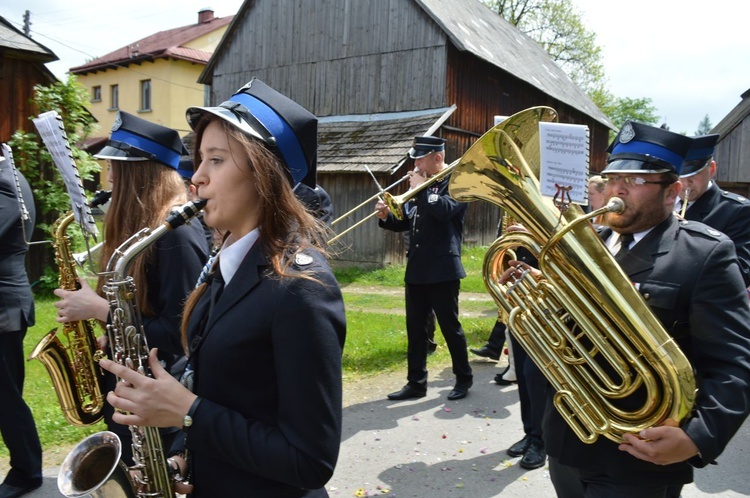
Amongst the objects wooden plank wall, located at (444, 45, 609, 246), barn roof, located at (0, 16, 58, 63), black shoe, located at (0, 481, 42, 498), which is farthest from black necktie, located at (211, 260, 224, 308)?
wooden plank wall, located at (444, 45, 609, 246)

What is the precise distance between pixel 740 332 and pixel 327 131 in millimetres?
16212

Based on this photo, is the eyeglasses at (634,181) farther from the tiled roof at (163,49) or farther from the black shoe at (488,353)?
the tiled roof at (163,49)

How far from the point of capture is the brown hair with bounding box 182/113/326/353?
5.62 ft

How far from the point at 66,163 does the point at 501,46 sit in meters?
19.7

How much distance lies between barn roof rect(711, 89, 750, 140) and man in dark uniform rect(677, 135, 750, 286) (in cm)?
991

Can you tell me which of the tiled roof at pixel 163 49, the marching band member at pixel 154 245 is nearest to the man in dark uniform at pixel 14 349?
the marching band member at pixel 154 245

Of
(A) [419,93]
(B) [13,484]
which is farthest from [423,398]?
(A) [419,93]

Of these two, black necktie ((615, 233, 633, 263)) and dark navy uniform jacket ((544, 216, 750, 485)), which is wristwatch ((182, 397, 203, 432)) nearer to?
dark navy uniform jacket ((544, 216, 750, 485))

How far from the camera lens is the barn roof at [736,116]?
40.7 feet

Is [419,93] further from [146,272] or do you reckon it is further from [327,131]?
[146,272]

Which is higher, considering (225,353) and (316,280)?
(316,280)

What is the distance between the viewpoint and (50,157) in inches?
444

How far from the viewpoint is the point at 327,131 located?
17.6m

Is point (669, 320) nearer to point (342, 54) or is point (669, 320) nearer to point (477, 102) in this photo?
point (477, 102)
